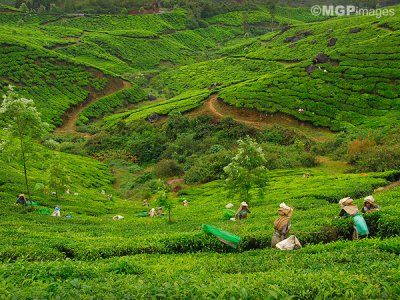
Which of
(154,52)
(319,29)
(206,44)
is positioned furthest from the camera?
(206,44)

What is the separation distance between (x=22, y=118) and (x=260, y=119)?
44.0m

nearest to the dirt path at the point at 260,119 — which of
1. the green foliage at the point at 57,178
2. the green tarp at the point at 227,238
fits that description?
the green foliage at the point at 57,178

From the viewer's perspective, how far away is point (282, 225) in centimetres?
1473

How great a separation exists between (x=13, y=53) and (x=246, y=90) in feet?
190

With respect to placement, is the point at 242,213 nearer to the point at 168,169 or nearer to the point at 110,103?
the point at 168,169

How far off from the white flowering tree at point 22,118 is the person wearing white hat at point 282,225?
17.8 meters

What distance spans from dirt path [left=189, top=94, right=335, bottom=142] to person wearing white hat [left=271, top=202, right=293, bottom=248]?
142 ft

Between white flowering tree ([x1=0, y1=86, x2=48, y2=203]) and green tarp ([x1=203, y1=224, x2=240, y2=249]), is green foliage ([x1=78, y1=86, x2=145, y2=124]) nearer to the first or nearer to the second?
white flowering tree ([x1=0, y1=86, x2=48, y2=203])

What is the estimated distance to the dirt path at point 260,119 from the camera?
58.9 meters

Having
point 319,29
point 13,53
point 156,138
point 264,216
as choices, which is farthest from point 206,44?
point 264,216

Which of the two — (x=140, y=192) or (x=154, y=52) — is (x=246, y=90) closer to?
(x=140, y=192)

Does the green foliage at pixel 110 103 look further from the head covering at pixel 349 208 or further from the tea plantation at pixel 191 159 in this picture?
the head covering at pixel 349 208

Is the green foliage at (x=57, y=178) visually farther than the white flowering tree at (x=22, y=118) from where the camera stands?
Yes

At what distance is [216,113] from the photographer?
218ft
